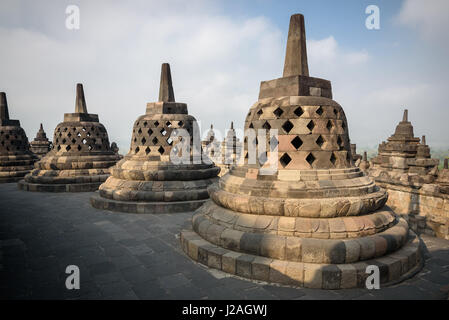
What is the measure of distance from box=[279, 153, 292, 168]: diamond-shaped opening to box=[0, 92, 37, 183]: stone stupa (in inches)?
610

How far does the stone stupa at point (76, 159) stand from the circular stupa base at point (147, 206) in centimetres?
416

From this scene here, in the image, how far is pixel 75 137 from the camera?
42.6 ft

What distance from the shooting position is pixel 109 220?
7.85m

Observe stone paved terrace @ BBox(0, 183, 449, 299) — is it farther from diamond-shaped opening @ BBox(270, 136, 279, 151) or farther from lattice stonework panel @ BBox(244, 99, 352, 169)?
diamond-shaped opening @ BBox(270, 136, 279, 151)

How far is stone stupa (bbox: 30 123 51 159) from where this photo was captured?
22.8m

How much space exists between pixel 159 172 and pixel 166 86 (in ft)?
10.7

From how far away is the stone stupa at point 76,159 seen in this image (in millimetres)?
12312

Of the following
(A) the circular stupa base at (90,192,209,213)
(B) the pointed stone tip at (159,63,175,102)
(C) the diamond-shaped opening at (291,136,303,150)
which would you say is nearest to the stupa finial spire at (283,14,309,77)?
(C) the diamond-shaped opening at (291,136,303,150)

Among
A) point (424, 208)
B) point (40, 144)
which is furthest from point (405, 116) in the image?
point (40, 144)

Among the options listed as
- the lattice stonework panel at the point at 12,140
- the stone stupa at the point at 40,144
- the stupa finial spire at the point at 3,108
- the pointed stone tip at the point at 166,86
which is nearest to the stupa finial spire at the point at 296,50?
the pointed stone tip at the point at 166,86

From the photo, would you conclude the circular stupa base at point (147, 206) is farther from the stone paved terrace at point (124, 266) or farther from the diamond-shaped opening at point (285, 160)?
the diamond-shaped opening at point (285, 160)
